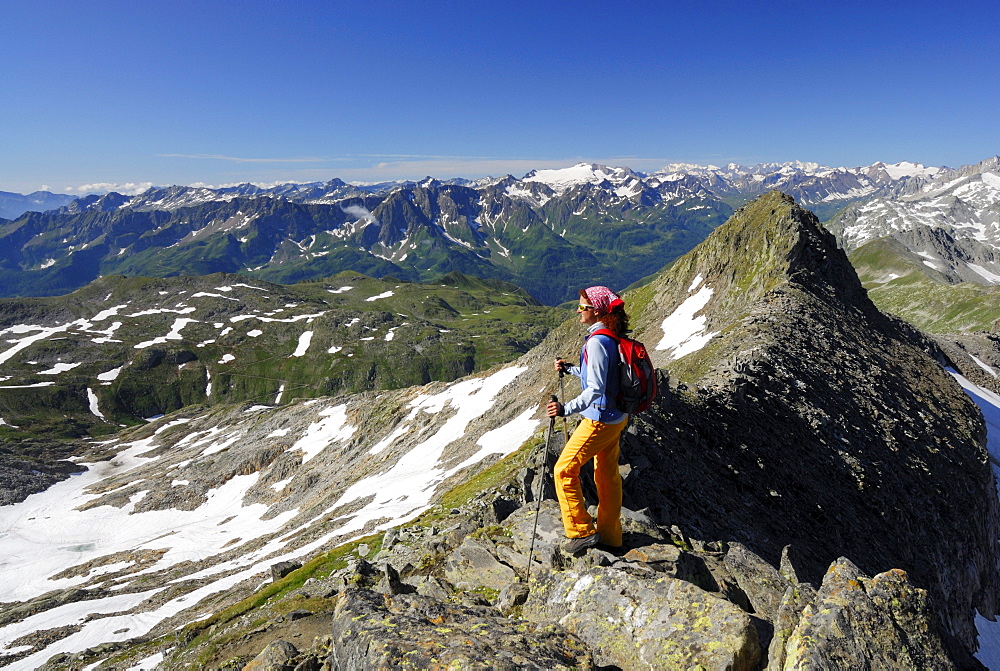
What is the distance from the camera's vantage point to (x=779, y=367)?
34.7 meters

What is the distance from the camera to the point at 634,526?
13.4m

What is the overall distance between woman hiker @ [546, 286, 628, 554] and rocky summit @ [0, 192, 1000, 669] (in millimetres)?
722

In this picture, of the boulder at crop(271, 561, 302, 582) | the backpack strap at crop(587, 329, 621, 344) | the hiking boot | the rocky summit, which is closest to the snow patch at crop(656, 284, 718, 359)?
the rocky summit

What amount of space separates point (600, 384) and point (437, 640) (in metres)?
5.68

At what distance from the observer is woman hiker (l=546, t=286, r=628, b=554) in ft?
34.1

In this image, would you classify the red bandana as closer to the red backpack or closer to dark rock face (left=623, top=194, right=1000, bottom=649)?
the red backpack

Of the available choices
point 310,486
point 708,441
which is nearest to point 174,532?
point 310,486

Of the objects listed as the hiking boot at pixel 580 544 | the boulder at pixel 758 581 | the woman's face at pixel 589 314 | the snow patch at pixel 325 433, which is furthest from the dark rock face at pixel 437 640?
the snow patch at pixel 325 433

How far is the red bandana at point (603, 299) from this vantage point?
10.8 m

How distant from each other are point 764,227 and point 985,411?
4204cm

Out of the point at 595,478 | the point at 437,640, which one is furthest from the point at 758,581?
the point at 437,640

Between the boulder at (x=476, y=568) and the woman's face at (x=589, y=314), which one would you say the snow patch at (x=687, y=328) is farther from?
the woman's face at (x=589, y=314)

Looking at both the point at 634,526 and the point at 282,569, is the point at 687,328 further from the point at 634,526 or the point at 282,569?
the point at 634,526

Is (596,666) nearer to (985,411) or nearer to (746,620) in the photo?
(746,620)
